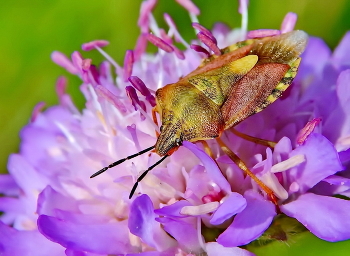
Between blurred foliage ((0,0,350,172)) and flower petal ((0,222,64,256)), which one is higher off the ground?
blurred foliage ((0,0,350,172))

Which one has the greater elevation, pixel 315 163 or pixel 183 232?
pixel 315 163

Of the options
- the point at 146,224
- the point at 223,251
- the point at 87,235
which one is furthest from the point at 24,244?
the point at 223,251

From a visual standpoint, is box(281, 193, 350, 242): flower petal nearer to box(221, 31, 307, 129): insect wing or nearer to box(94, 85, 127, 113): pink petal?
box(221, 31, 307, 129): insect wing

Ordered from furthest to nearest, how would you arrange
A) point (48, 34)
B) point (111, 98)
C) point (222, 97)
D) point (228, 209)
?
point (48, 34), point (111, 98), point (222, 97), point (228, 209)

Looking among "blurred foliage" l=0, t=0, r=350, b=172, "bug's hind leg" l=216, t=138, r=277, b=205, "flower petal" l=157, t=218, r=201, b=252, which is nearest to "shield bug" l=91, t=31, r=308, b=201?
"bug's hind leg" l=216, t=138, r=277, b=205

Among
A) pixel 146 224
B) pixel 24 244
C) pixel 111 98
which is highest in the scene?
pixel 111 98

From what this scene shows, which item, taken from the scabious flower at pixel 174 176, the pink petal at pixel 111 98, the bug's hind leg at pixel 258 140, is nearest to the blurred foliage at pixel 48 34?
the scabious flower at pixel 174 176

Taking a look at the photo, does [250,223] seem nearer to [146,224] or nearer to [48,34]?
[146,224]
